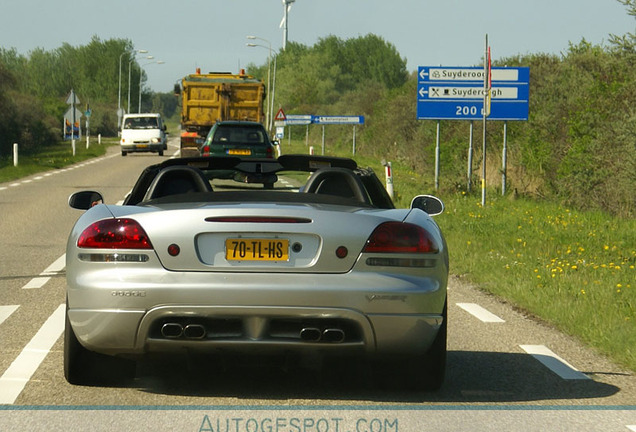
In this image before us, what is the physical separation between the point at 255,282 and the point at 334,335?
1.55 feet

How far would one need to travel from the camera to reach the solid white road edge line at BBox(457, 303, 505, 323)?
29.0 ft

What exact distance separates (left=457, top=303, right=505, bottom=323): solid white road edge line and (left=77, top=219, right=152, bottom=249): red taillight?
388cm

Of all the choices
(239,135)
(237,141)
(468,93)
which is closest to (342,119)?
(239,135)

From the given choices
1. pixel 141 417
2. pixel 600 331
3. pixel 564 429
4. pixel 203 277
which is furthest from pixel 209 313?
pixel 600 331

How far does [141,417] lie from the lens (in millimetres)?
5352

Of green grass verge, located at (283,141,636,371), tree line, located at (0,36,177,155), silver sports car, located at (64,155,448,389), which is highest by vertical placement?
tree line, located at (0,36,177,155)

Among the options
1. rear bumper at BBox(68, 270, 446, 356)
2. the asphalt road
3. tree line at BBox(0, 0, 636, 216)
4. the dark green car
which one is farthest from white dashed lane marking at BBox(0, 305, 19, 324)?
the dark green car

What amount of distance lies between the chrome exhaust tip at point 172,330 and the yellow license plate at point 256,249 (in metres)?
0.41

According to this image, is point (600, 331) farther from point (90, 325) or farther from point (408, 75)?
point (408, 75)

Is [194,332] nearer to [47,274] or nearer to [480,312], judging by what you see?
[480,312]

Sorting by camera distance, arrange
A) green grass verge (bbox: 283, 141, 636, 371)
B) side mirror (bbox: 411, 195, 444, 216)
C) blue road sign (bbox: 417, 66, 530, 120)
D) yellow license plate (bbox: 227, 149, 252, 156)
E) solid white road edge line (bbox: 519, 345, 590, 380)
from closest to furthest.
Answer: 1. solid white road edge line (bbox: 519, 345, 590, 380)
2. side mirror (bbox: 411, 195, 444, 216)
3. green grass verge (bbox: 283, 141, 636, 371)
4. blue road sign (bbox: 417, 66, 530, 120)
5. yellow license plate (bbox: 227, 149, 252, 156)

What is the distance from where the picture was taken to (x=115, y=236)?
18.6ft

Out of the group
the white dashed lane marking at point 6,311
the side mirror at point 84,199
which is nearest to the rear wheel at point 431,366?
the side mirror at point 84,199

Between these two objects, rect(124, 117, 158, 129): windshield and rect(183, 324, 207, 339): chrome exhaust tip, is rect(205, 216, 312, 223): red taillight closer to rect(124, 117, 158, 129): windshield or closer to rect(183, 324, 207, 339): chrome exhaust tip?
rect(183, 324, 207, 339): chrome exhaust tip
